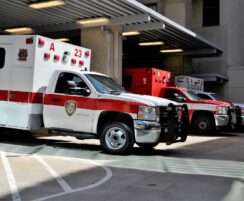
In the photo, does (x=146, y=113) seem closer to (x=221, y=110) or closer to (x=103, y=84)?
(x=103, y=84)

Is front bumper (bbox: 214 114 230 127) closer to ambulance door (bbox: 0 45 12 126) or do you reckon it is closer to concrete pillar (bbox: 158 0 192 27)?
ambulance door (bbox: 0 45 12 126)

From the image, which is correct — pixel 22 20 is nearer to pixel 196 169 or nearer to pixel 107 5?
pixel 107 5

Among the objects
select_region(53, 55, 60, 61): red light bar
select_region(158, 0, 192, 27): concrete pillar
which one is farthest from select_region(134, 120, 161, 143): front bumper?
select_region(158, 0, 192, 27): concrete pillar

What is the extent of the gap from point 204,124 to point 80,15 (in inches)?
267

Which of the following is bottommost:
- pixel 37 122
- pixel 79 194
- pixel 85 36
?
pixel 79 194

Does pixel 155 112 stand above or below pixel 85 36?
below

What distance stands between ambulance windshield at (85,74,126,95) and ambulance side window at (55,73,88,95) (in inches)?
10.2

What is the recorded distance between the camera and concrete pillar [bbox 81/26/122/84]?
57.9ft

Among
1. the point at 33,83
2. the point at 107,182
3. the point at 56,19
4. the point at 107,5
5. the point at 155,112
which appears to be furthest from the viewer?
the point at 56,19

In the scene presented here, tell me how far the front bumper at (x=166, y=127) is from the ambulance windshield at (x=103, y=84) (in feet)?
4.25

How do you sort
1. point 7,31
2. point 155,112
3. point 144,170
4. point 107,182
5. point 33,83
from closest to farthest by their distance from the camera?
point 107,182
point 144,170
point 155,112
point 33,83
point 7,31

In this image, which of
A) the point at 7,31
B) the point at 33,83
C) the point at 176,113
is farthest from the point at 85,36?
the point at 176,113

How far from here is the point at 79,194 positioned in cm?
618

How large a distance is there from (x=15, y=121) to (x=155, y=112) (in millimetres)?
3985
